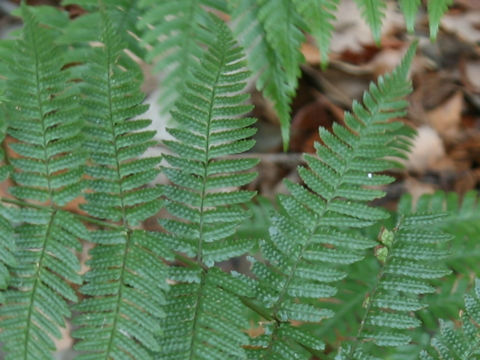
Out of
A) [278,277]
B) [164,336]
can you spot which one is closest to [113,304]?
[164,336]

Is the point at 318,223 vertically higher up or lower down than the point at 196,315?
higher up

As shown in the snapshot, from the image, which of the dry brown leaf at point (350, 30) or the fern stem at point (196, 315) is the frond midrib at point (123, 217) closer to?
the fern stem at point (196, 315)

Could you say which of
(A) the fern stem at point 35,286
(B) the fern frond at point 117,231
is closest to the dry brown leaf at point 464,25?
(B) the fern frond at point 117,231

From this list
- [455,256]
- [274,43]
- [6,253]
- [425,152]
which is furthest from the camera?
[425,152]

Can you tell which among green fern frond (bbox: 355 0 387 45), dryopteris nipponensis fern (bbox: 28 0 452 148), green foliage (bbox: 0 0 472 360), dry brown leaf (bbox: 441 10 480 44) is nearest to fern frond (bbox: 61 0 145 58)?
dryopteris nipponensis fern (bbox: 28 0 452 148)

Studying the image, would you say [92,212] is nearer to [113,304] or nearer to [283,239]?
[113,304]

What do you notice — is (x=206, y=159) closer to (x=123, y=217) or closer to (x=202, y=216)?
(x=202, y=216)

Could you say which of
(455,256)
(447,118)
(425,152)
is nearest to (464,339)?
(455,256)
